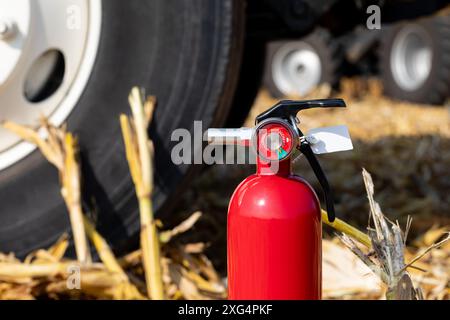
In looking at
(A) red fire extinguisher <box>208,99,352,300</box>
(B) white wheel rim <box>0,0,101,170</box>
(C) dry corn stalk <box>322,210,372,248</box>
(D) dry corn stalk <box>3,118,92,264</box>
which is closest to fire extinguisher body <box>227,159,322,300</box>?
(A) red fire extinguisher <box>208,99,352,300</box>

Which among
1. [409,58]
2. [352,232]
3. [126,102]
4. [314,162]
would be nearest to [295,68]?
[409,58]

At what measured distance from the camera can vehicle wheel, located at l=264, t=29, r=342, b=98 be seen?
6.66 meters

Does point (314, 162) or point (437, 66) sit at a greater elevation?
point (437, 66)

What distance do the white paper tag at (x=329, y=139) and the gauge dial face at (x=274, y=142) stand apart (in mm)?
72

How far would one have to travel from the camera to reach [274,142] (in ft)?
4.10

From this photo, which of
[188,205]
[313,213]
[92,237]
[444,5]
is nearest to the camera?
[313,213]

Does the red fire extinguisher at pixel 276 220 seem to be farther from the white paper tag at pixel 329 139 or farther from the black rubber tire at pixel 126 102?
the black rubber tire at pixel 126 102

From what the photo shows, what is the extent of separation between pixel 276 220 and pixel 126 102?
1.99 feet

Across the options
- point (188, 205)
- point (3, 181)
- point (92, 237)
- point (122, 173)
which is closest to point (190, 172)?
point (122, 173)

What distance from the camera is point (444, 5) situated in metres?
2.80

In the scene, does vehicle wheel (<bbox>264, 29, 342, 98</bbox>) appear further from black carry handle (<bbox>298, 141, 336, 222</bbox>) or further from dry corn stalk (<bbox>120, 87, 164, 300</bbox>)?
black carry handle (<bbox>298, 141, 336, 222</bbox>)

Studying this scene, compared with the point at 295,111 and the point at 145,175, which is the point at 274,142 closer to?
the point at 295,111
